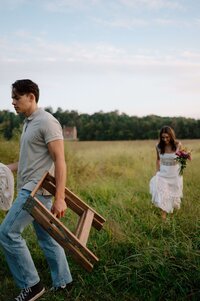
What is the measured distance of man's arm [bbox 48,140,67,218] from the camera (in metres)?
3.67

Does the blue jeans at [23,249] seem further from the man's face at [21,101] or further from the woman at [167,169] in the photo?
the woman at [167,169]

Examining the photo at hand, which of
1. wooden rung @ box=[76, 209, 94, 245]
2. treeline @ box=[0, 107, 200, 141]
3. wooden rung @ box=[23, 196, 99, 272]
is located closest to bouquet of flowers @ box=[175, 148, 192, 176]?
wooden rung @ box=[76, 209, 94, 245]

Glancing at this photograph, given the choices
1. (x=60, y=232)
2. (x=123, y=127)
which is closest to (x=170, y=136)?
(x=60, y=232)

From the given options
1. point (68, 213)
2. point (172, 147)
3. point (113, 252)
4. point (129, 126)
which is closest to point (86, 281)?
point (113, 252)

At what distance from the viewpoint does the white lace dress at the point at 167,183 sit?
7229 millimetres

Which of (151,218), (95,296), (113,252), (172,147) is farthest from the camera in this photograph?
(172,147)

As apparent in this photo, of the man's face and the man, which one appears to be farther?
the man's face

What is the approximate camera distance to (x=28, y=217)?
378 centimetres

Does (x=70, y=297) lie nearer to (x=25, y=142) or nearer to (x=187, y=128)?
(x=25, y=142)

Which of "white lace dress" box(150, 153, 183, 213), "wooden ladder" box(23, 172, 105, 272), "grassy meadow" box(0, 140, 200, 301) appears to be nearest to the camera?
"wooden ladder" box(23, 172, 105, 272)

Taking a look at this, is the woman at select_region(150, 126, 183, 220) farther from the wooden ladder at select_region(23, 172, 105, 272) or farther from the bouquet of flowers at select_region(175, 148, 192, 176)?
the wooden ladder at select_region(23, 172, 105, 272)

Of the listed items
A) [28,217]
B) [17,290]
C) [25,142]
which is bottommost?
[17,290]

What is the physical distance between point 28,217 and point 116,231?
5.14 ft

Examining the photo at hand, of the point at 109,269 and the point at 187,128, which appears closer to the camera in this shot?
the point at 109,269
